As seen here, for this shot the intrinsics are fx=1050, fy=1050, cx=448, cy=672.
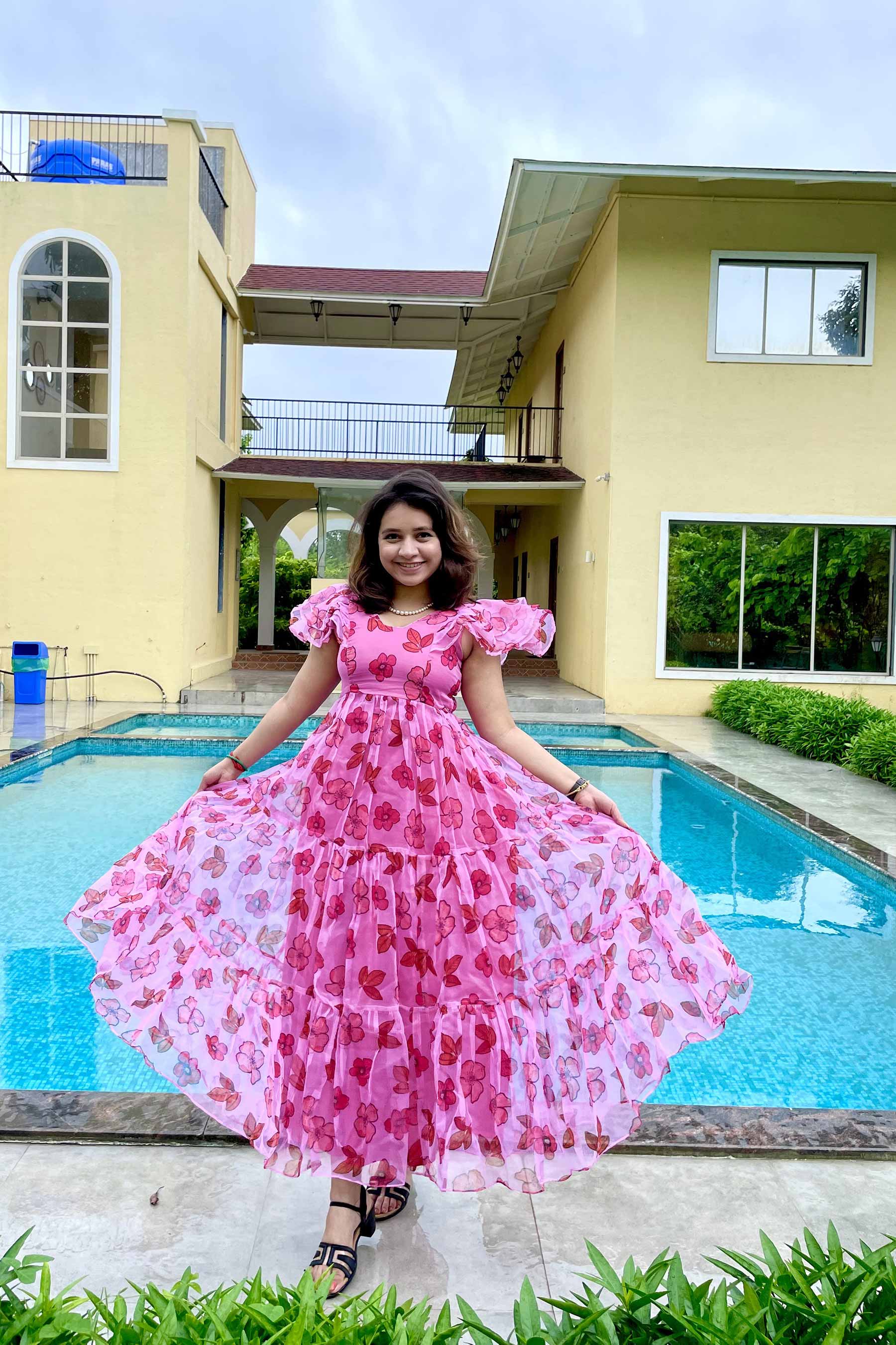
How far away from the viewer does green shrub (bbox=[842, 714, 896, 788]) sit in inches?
307

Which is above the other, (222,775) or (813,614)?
(813,614)

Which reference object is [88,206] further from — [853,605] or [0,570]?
[853,605]

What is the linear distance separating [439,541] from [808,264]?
11.0 m

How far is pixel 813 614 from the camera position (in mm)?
11766

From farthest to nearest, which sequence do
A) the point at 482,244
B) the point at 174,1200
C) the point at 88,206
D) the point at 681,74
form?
the point at 482,244
the point at 681,74
the point at 88,206
the point at 174,1200

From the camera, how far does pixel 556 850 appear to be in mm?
2127

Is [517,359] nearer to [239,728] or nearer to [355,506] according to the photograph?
[355,506]

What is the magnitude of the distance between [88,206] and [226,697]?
561 cm

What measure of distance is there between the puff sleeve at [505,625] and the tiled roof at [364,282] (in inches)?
527

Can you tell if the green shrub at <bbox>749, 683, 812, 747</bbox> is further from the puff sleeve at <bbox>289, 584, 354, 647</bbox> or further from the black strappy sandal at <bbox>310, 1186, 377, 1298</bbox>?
the black strappy sandal at <bbox>310, 1186, 377, 1298</bbox>

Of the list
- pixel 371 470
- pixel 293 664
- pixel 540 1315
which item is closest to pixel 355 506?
pixel 371 470

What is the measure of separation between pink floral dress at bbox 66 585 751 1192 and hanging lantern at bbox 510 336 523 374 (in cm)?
1716

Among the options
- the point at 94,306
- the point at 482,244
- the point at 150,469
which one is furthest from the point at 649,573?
the point at 482,244

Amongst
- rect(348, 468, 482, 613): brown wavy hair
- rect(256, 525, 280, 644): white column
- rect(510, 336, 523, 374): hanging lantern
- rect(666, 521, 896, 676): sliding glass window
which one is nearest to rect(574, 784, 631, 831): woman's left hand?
rect(348, 468, 482, 613): brown wavy hair
